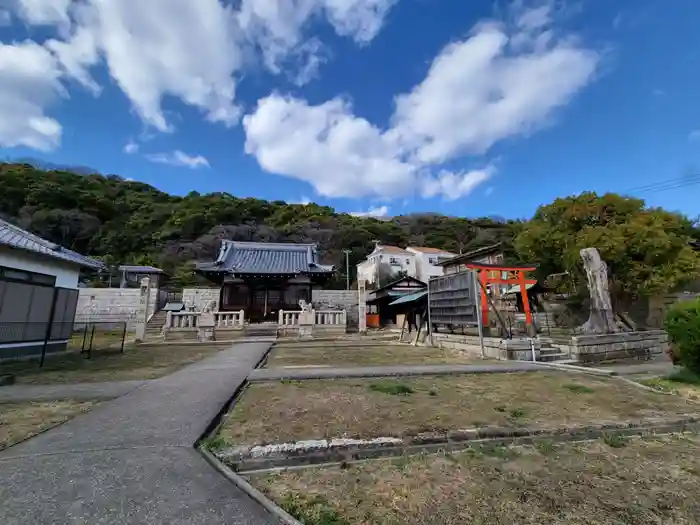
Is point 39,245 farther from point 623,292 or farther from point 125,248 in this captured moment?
point 125,248

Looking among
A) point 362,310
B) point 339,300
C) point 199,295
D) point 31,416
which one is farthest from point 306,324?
point 31,416

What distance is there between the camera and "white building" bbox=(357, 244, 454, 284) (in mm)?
44875

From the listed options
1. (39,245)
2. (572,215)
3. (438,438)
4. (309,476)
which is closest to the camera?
(309,476)

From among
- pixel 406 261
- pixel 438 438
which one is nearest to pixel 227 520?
pixel 438 438

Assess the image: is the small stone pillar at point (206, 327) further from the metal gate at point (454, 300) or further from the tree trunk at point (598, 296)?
the tree trunk at point (598, 296)

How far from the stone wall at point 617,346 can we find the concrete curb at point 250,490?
9829 millimetres

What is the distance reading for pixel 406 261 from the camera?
4656cm

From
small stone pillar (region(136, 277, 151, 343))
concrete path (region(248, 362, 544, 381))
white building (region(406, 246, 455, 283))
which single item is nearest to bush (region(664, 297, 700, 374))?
concrete path (region(248, 362, 544, 381))

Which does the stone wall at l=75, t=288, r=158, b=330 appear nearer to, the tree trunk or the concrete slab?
the concrete slab

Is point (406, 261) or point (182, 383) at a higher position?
point (406, 261)

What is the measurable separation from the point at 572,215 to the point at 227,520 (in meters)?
20.7

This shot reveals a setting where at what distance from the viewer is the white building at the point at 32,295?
28.9 ft

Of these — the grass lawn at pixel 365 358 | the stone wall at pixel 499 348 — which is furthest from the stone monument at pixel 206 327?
the stone wall at pixel 499 348

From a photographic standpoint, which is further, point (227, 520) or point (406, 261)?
point (406, 261)
